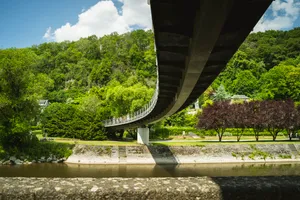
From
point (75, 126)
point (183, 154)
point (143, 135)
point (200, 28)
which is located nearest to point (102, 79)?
point (75, 126)

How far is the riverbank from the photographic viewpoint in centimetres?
2980

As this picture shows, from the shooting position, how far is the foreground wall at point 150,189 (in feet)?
9.29

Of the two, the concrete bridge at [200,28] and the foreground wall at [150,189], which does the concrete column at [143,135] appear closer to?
the concrete bridge at [200,28]

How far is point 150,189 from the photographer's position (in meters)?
2.90

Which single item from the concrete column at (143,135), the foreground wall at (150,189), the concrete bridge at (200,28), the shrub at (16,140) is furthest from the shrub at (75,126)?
the foreground wall at (150,189)

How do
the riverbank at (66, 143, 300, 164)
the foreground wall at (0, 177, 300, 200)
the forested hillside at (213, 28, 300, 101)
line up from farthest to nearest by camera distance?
the forested hillside at (213, 28, 300, 101) → the riverbank at (66, 143, 300, 164) → the foreground wall at (0, 177, 300, 200)

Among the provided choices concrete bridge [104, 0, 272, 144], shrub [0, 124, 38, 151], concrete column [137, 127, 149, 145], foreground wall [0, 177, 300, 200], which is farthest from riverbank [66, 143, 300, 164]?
foreground wall [0, 177, 300, 200]

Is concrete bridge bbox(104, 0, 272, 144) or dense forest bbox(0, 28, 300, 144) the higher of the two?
dense forest bbox(0, 28, 300, 144)

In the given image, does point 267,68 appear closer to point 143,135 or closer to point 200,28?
point 143,135

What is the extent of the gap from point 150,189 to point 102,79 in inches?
3165

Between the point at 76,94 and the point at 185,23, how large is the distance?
74230 millimetres

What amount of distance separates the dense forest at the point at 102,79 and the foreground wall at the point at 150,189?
27576mm

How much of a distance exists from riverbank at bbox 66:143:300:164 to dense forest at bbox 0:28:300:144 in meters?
7.60

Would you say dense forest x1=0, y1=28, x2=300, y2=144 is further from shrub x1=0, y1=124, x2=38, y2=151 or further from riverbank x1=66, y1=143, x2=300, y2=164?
riverbank x1=66, y1=143, x2=300, y2=164
